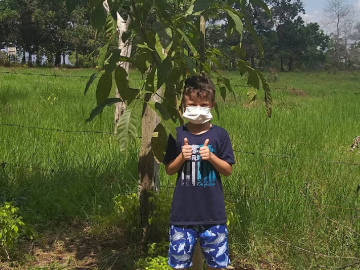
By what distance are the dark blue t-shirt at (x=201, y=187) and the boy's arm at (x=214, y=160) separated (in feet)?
0.13

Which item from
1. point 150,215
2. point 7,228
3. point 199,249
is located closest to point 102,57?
point 199,249

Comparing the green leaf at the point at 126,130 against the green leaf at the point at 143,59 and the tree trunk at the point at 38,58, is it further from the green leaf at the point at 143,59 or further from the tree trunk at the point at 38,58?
the tree trunk at the point at 38,58

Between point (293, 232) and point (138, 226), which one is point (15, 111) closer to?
point (138, 226)

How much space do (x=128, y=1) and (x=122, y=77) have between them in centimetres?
32

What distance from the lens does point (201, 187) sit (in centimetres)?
175

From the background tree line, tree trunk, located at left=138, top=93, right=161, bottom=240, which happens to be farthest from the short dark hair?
the background tree line

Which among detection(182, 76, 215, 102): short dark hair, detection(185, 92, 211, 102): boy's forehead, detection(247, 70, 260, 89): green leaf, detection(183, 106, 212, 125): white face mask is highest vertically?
detection(247, 70, 260, 89): green leaf

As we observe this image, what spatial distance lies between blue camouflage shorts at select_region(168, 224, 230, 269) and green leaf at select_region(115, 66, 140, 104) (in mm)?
552

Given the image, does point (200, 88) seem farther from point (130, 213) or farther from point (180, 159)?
point (130, 213)

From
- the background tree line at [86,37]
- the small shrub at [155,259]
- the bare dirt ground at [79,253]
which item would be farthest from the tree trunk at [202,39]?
the background tree line at [86,37]

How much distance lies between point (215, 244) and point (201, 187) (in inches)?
9.4

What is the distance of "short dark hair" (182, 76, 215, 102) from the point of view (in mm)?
1715

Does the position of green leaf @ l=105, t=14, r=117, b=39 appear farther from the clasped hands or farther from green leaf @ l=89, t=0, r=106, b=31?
the clasped hands

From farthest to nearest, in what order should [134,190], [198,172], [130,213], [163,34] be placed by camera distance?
[134,190], [130,213], [198,172], [163,34]
